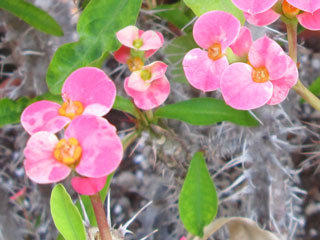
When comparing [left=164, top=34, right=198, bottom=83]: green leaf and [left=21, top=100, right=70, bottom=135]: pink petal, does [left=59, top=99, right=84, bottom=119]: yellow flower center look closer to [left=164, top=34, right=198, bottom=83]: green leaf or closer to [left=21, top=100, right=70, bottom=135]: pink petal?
[left=21, top=100, right=70, bottom=135]: pink petal

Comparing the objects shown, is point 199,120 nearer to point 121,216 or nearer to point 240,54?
point 240,54

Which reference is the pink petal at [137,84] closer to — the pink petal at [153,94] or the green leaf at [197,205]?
the pink petal at [153,94]

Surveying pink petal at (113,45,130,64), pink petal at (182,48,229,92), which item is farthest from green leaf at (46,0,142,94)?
pink petal at (182,48,229,92)

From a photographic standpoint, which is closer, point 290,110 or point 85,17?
point 85,17

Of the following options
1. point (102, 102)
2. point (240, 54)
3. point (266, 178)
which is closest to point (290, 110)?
point (266, 178)

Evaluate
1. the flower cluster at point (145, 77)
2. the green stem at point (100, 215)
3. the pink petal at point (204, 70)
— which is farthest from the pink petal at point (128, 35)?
the green stem at point (100, 215)

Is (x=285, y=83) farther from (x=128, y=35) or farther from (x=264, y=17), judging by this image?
(x=128, y=35)
